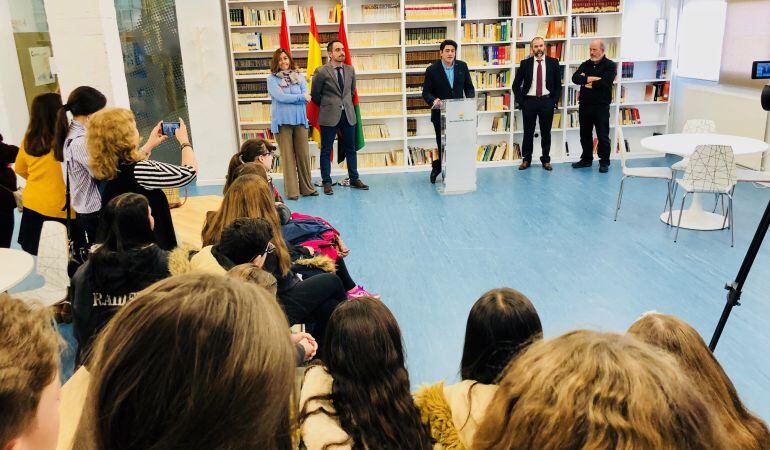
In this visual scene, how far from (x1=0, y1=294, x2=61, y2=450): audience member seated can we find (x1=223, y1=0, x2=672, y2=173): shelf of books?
7.63 meters

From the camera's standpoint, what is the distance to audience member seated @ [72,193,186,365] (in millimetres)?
2566

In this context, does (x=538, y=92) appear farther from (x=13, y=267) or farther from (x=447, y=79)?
(x=13, y=267)

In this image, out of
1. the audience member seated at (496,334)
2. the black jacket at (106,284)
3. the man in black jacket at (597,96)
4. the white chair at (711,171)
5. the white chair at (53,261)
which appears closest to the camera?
the audience member seated at (496,334)

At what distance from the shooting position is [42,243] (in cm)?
352

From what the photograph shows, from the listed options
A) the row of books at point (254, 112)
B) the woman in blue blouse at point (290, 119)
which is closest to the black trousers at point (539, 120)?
the woman in blue blouse at point (290, 119)

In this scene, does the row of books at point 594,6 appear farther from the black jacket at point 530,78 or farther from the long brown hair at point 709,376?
the long brown hair at point 709,376

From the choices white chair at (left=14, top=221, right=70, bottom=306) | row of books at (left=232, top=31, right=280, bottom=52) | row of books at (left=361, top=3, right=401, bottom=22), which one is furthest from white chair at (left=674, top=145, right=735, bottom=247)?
row of books at (left=232, top=31, right=280, bottom=52)

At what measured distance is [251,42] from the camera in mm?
8227

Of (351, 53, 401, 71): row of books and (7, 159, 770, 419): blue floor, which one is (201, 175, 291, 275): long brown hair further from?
(351, 53, 401, 71): row of books

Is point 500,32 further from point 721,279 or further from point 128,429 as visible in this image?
point 128,429

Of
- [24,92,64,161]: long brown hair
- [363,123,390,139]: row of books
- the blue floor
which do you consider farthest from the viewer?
[363,123,390,139]: row of books

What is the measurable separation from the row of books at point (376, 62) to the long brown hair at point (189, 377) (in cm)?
799

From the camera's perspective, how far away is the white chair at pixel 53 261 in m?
→ 3.51

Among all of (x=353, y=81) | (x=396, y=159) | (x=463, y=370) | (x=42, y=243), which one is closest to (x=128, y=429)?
(x=463, y=370)
